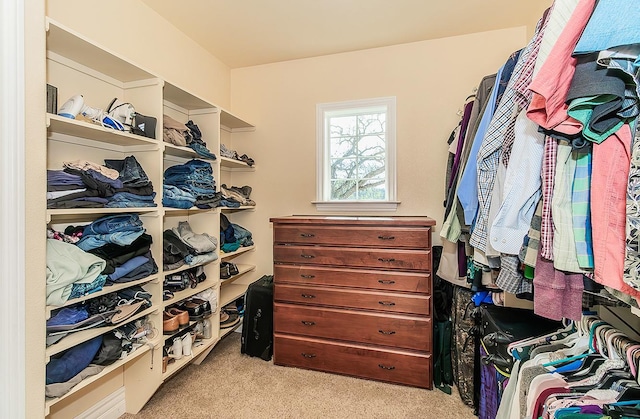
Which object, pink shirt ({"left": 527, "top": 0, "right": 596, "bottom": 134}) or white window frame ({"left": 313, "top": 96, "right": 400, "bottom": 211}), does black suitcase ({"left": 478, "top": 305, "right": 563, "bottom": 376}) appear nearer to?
pink shirt ({"left": 527, "top": 0, "right": 596, "bottom": 134})

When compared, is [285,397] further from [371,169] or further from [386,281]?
[371,169]

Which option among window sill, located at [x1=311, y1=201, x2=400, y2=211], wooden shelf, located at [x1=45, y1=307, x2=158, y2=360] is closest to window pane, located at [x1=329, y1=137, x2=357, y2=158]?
window sill, located at [x1=311, y1=201, x2=400, y2=211]

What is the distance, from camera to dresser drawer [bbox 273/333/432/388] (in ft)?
6.68

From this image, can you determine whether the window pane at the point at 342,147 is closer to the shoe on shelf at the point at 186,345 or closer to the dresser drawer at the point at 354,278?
the dresser drawer at the point at 354,278

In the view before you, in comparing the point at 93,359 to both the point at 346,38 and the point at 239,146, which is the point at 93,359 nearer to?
the point at 239,146

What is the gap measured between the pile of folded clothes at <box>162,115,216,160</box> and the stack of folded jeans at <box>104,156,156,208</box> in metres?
0.30

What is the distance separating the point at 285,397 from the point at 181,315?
869 millimetres

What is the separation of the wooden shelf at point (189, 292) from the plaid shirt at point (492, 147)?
177 cm

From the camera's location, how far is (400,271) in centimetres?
208

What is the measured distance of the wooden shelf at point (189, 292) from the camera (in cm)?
192

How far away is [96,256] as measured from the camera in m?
1.48

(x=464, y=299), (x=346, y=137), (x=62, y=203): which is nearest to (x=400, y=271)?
(x=464, y=299)

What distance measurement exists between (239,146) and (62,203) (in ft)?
6.01

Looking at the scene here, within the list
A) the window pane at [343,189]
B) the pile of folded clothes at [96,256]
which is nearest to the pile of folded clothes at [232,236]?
the pile of folded clothes at [96,256]
